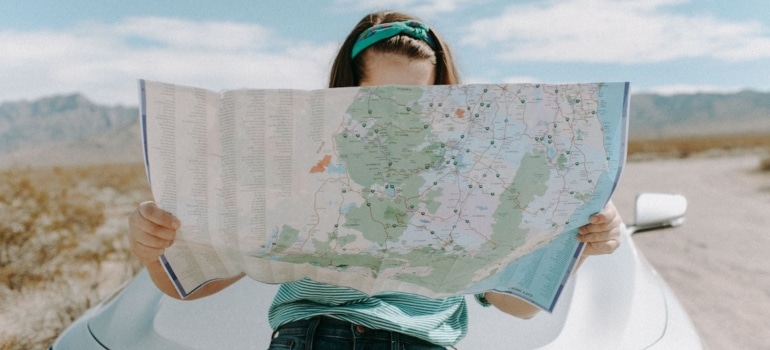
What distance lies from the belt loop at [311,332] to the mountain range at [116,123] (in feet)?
316

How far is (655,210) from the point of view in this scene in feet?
8.49

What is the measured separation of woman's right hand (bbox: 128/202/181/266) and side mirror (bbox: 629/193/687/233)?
1959 mm

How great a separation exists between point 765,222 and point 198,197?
974 centimetres

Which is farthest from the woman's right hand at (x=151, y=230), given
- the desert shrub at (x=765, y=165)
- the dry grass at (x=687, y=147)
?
the dry grass at (x=687, y=147)

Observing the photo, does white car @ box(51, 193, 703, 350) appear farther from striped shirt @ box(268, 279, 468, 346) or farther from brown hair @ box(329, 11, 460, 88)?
brown hair @ box(329, 11, 460, 88)

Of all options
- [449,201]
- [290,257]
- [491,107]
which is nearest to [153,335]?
[290,257]

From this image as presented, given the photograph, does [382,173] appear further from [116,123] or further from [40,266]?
[116,123]

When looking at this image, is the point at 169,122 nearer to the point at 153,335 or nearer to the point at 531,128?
the point at 531,128

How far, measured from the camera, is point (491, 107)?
122 cm

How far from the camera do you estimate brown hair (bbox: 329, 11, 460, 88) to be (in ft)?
5.05

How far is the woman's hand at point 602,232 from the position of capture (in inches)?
50.8

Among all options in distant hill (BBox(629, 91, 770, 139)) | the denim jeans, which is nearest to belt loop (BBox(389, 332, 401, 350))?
the denim jeans

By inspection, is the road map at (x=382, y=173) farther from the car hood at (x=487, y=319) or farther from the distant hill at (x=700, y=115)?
the distant hill at (x=700, y=115)

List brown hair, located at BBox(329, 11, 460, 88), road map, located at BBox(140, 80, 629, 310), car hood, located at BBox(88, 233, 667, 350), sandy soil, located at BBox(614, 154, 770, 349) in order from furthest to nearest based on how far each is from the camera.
→ 1. sandy soil, located at BBox(614, 154, 770, 349)
2. car hood, located at BBox(88, 233, 667, 350)
3. brown hair, located at BBox(329, 11, 460, 88)
4. road map, located at BBox(140, 80, 629, 310)
